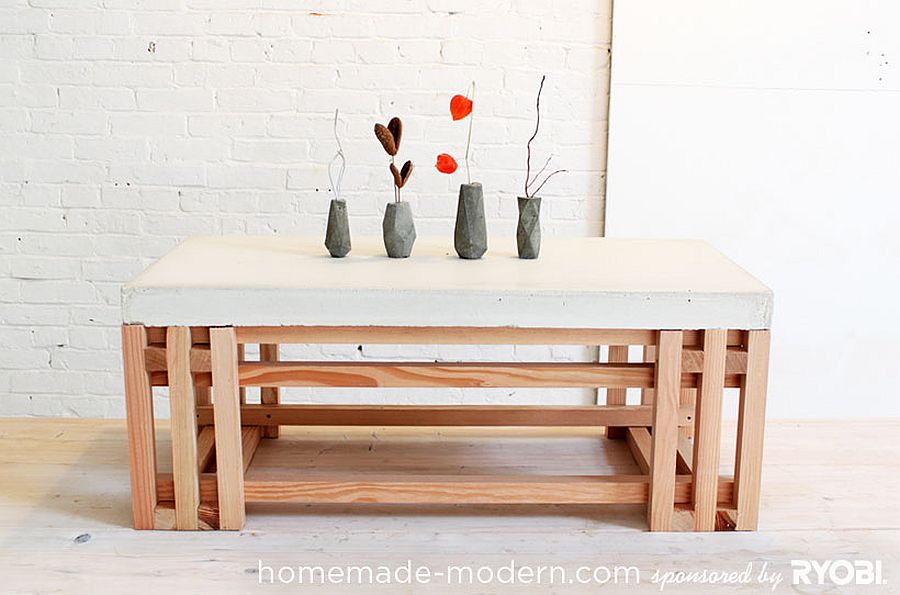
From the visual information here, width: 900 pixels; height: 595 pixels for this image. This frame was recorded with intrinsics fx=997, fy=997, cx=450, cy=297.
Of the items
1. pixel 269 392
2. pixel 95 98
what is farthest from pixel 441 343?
pixel 95 98

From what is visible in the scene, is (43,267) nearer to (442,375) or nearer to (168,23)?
(168,23)

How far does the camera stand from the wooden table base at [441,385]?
7.55ft

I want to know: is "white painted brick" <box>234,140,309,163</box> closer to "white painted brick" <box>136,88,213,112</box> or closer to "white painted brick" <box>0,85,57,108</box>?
"white painted brick" <box>136,88,213,112</box>

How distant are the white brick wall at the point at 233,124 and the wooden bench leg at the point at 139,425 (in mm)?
1063

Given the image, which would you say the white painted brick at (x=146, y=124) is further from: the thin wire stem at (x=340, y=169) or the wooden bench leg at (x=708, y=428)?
the wooden bench leg at (x=708, y=428)

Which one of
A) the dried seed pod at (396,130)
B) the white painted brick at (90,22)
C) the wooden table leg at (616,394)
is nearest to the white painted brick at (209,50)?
the white painted brick at (90,22)

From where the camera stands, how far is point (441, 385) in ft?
7.66

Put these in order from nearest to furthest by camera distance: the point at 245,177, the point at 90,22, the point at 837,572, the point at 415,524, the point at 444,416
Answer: the point at 837,572
the point at 415,524
the point at 444,416
the point at 90,22
the point at 245,177

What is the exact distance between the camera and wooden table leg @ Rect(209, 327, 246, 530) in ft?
7.51

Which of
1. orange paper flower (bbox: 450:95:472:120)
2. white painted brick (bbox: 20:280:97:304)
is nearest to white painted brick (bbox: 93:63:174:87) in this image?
white painted brick (bbox: 20:280:97:304)

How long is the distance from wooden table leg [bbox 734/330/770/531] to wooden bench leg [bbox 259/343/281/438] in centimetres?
130

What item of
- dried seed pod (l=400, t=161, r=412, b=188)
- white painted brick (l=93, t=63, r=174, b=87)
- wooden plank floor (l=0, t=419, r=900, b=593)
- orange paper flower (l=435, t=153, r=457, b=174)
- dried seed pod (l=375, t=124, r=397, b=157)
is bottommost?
wooden plank floor (l=0, t=419, r=900, b=593)

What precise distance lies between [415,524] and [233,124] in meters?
1.50

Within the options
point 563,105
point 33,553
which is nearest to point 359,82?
point 563,105
